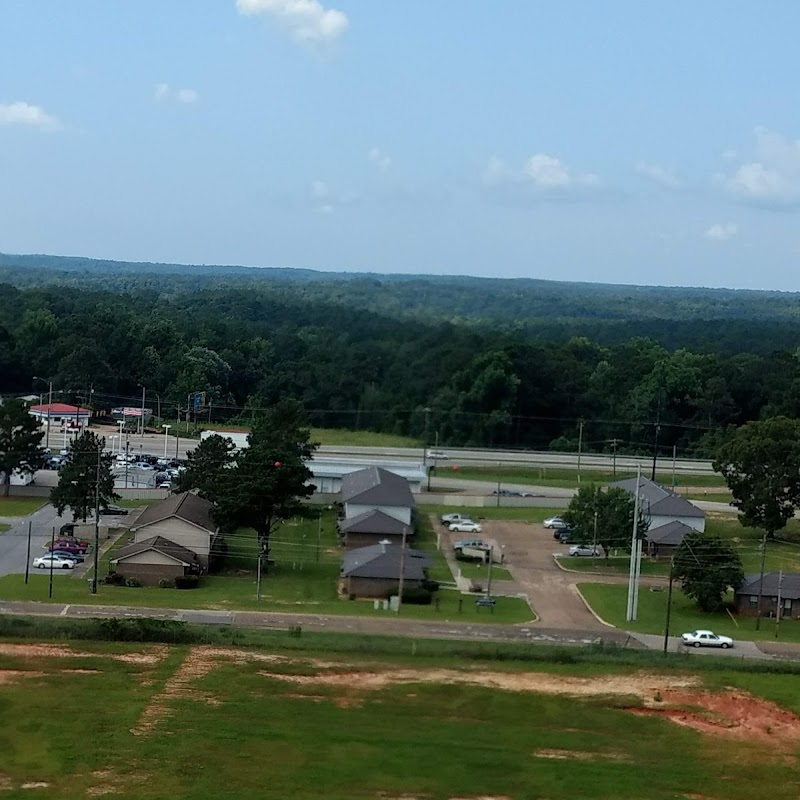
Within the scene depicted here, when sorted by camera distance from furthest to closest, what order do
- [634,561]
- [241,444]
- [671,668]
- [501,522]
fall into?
[241,444]
[501,522]
[634,561]
[671,668]

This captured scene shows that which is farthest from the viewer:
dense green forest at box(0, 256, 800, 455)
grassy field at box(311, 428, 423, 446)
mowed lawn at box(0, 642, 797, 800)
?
dense green forest at box(0, 256, 800, 455)

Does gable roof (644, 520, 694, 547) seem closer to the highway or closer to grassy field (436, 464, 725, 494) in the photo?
grassy field (436, 464, 725, 494)

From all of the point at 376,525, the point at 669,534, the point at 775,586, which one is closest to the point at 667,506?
the point at 669,534

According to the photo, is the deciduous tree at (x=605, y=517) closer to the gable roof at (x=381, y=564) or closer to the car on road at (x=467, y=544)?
the car on road at (x=467, y=544)

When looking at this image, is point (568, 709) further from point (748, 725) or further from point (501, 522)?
point (501, 522)

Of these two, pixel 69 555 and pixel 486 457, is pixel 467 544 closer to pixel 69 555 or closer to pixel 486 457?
pixel 69 555

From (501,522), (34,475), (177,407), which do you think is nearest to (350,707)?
(501,522)

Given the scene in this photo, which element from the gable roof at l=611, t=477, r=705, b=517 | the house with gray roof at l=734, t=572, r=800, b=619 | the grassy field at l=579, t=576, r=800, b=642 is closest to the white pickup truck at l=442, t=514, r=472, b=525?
the gable roof at l=611, t=477, r=705, b=517
